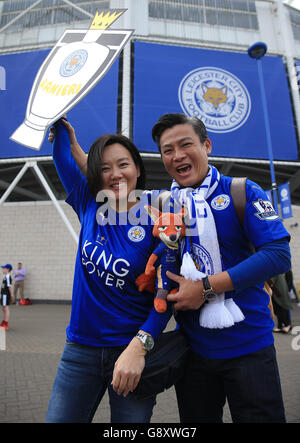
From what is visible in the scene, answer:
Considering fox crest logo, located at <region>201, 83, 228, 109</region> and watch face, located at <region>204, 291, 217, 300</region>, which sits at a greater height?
fox crest logo, located at <region>201, 83, 228, 109</region>

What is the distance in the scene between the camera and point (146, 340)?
1175 millimetres

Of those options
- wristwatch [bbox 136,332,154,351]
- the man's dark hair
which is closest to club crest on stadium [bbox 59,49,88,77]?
the man's dark hair

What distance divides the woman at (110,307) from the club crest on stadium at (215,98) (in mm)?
12235

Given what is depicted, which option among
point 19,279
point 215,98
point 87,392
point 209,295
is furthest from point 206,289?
point 215,98

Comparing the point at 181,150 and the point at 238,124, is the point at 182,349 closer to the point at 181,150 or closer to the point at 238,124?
the point at 181,150

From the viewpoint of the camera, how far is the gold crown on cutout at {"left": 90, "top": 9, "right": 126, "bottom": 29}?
1.67 m

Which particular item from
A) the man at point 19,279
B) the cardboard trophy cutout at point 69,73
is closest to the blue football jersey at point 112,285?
the cardboard trophy cutout at point 69,73

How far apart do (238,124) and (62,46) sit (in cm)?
1288

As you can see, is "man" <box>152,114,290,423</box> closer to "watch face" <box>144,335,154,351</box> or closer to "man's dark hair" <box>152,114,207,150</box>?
"man's dark hair" <box>152,114,207,150</box>

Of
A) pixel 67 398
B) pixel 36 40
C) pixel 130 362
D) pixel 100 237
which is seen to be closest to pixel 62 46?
pixel 100 237

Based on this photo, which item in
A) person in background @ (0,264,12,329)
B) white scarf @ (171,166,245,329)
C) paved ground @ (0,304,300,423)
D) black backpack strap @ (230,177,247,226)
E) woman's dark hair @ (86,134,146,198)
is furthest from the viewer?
person in background @ (0,264,12,329)

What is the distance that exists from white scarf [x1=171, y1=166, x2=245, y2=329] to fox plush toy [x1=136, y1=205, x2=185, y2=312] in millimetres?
66

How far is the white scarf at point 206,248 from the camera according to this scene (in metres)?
1.21

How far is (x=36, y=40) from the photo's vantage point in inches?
603
